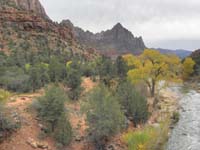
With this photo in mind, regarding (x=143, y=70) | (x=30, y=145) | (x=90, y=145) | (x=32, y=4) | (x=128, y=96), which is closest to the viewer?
(x=30, y=145)

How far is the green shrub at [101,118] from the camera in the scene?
27.2 metres

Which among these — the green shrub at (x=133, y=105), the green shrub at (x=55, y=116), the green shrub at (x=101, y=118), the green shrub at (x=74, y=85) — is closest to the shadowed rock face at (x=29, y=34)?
the green shrub at (x=74, y=85)

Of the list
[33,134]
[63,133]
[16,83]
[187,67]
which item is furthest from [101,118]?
[187,67]

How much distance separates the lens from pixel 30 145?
24.8 meters

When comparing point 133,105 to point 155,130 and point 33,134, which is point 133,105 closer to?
point 155,130

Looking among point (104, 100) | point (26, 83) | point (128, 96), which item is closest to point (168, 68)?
point (128, 96)

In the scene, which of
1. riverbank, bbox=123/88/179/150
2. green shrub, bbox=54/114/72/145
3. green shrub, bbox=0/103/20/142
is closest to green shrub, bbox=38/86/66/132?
green shrub, bbox=54/114/72/145

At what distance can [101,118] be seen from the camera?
27.3m

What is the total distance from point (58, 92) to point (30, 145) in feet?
17.7

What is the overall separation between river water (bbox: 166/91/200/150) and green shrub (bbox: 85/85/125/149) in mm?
5891

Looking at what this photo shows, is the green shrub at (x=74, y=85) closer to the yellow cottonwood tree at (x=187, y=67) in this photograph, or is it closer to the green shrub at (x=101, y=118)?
the green shrub at (x=101, y=118)

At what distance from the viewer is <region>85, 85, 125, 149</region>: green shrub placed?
27.2 m

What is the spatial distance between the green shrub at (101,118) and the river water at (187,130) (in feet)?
19.3

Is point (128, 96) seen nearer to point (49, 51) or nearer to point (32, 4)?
point (49, 51)
